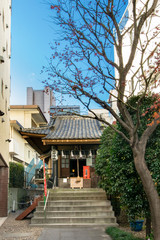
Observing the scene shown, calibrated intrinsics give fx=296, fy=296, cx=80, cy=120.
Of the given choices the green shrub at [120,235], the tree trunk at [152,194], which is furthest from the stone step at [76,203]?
the tree trunk at [152,194]

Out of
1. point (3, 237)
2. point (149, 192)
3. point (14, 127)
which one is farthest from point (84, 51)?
point (14, 127)

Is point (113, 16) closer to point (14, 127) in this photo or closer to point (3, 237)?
point (3, 237)

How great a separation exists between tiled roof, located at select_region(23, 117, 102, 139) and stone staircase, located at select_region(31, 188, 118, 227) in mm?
3951

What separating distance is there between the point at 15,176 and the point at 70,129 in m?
5.86

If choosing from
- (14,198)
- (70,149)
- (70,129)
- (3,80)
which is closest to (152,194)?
(3,80)

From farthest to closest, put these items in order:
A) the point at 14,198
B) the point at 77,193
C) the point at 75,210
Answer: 1. the point at 14,198
2. the point at 77,193
3. the point at 75,210

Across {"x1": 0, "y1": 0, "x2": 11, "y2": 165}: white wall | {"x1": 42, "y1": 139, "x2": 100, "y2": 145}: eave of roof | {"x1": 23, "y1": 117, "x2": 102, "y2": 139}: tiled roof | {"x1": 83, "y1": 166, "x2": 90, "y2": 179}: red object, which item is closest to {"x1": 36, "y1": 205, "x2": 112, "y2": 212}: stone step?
{"x1": 0, "y1": 0, "x2": 11, "y2": 165}: white wall

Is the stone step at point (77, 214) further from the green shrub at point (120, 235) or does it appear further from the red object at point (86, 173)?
the red object at point (86, 173)

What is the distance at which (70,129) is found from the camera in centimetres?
2028

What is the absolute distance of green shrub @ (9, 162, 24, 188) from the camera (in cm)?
2158

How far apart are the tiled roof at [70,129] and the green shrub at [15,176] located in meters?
4.77

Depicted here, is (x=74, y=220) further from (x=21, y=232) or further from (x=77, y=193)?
(x=77, y=193)

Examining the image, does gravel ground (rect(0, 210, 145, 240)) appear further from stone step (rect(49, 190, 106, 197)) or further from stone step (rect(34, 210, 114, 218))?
stone step (rect(49, 190, 106, 197))

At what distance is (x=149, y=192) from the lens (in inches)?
272
